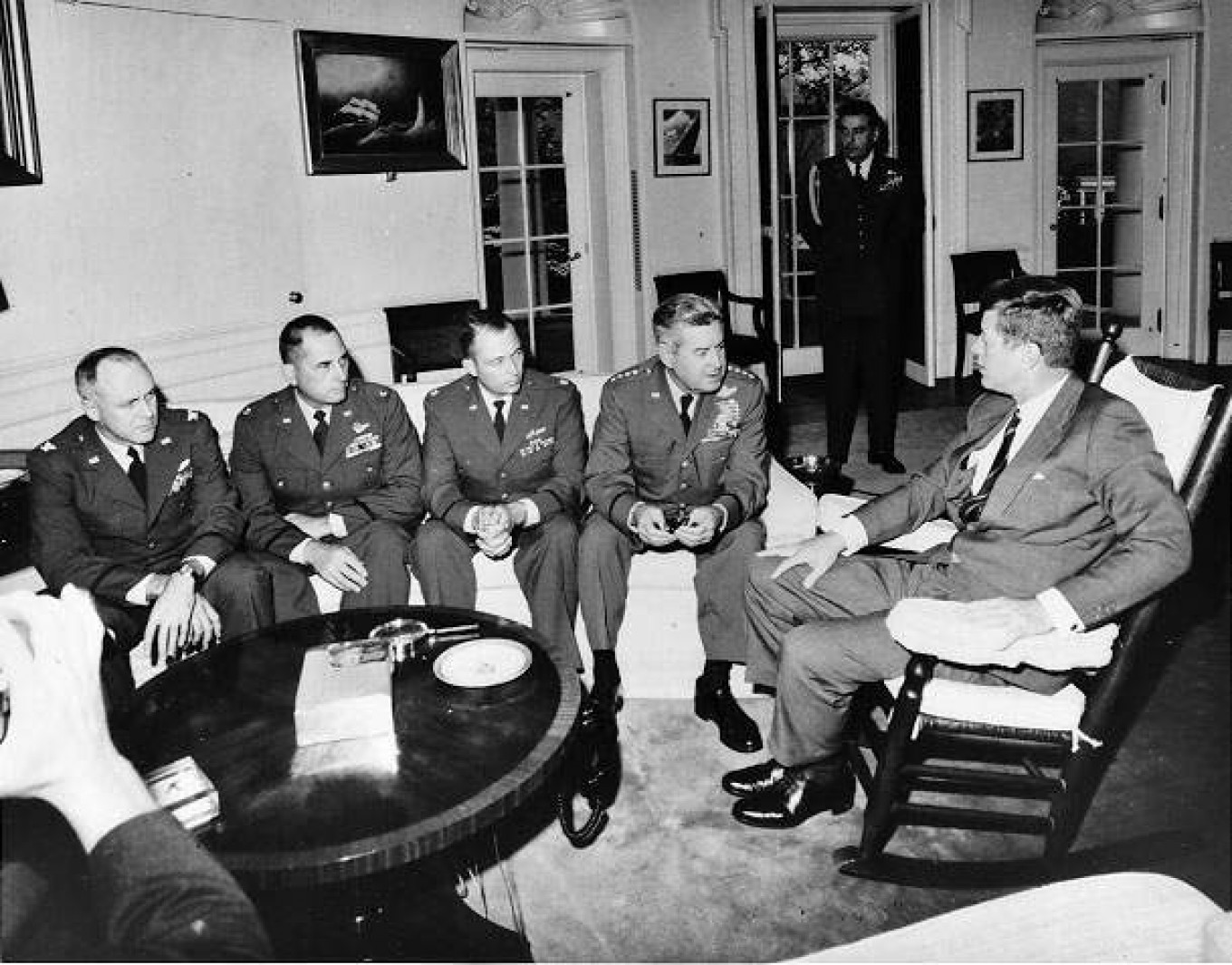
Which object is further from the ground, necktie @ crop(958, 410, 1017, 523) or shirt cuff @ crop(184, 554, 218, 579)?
necktie @ crop(958, 410, 1017, 523)

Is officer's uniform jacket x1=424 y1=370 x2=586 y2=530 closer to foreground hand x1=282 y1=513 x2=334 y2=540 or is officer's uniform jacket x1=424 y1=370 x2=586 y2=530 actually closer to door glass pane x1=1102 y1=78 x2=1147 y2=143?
foreground hand x1=282 y1=513 x2=334 y2=540

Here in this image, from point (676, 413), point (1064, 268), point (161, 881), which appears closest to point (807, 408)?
point (1064, 268)

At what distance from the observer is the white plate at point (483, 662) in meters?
2.18

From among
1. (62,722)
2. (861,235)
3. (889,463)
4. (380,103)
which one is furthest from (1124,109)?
(62,722)

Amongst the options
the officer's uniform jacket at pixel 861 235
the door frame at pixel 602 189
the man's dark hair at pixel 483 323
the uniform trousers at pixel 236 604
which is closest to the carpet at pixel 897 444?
the officer's uniform jacket at pixel 861 235

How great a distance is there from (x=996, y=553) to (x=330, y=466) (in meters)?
1.99

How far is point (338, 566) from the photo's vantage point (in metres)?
3.07

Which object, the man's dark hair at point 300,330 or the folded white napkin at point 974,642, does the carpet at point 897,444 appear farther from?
the folded white napkin at point 974,642

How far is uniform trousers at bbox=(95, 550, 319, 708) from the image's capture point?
2.86m

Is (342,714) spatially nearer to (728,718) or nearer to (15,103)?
(728,718)

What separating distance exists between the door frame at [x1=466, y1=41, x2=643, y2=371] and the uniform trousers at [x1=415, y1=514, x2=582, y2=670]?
3371 millimetres

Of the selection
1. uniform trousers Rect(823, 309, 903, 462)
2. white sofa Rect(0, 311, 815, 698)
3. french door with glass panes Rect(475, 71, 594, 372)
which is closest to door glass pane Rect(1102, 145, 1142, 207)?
uniform trousers Rect(823, 309, 903, 462)

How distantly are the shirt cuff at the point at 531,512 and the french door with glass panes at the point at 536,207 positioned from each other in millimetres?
3363

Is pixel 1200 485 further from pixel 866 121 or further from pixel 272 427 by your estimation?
pixel 866 121
